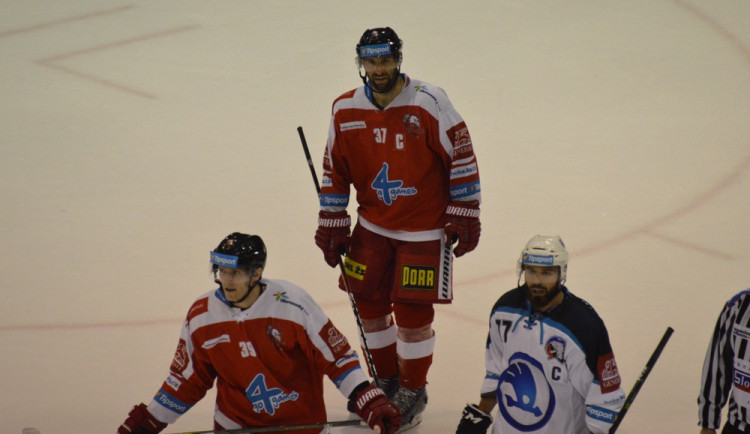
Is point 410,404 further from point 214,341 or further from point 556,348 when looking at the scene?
point 556,348

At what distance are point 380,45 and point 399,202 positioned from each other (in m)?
0.53

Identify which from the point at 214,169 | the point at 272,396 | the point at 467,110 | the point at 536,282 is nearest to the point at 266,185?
the point at 214,169

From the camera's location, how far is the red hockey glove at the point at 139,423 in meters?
2.95

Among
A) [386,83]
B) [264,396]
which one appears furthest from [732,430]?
[386,83]

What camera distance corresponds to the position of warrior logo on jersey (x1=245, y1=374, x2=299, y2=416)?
2.97 metres

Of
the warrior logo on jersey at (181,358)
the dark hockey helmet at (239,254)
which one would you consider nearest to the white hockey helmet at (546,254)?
the dark hockey helmet at (239,254)

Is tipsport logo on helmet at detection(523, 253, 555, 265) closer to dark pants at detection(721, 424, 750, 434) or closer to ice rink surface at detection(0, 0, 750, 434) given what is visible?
dark pants at detection(721, 424, 750, 434)

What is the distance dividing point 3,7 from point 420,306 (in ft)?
20.6

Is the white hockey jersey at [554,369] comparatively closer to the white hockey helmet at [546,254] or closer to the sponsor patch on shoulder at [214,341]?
the white hockey helmet at [546,254]

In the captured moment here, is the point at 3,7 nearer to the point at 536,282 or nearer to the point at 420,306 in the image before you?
the point at 420,306

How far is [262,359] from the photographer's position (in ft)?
9.68

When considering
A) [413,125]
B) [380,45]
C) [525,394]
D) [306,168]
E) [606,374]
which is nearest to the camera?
[606,374]

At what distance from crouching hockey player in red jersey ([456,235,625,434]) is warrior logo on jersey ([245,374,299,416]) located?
617 mm

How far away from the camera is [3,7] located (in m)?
8.61
